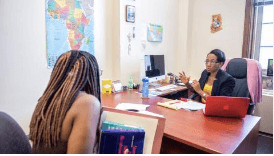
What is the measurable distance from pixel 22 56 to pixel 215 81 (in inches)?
81.6

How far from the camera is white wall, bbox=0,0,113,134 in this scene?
1.91 m

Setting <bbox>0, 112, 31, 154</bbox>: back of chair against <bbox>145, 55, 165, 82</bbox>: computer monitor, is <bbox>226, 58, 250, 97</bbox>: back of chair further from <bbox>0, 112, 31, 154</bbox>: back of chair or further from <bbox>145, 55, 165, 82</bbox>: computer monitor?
<bbox>0, 112, 31, 154</bbox>: back of chair

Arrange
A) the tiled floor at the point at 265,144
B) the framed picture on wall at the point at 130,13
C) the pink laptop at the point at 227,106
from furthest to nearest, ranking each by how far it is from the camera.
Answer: the framed picture on wall at the point at 130,13 < the tiled floor at the point at 265,144 < the pink laptop at the point at 227,106

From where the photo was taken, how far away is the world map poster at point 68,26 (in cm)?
219

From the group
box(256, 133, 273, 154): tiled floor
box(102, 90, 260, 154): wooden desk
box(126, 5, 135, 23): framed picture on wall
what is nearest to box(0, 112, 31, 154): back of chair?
box(102, 90, 260, 154): wooden desk

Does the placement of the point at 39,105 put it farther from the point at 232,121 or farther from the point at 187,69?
the point at 187,69

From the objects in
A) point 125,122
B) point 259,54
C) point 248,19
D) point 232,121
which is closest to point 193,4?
point 248,19

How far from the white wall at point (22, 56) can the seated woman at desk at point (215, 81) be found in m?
1.63

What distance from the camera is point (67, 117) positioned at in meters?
0.89

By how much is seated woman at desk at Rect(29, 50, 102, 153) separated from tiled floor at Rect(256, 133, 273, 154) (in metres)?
2.41

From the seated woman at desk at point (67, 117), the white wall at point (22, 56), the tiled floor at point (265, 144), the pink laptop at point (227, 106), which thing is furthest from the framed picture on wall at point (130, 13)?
the tiled floor at point (265, 144)

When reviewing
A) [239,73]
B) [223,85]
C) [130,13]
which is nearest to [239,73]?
[239,73]

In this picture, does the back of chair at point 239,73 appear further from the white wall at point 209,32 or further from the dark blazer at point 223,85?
the white wall at point 209,32

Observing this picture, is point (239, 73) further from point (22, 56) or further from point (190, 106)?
point (22, 56)
